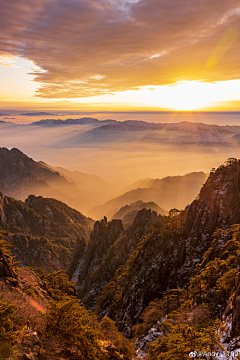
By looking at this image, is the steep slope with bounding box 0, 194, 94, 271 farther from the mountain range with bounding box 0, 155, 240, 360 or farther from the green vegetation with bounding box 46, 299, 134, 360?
the green vegetation with bounding box 46, 299, 134, 360

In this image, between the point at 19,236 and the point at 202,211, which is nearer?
the point at 202,211

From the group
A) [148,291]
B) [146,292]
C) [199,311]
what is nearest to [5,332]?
[199,311]

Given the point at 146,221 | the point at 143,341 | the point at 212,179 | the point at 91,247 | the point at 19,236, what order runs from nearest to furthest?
the point at 143,341
the point at 212,179
the point at 146,221
the point at 91,247
the point at 19,236

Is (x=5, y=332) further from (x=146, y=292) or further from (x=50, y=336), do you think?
(x=146, y=292)

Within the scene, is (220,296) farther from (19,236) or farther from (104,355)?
(19,236)

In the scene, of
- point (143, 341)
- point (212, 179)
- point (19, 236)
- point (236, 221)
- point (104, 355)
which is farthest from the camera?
point (19, 236)

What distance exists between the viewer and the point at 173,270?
165ft

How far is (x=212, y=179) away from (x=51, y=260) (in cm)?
11272

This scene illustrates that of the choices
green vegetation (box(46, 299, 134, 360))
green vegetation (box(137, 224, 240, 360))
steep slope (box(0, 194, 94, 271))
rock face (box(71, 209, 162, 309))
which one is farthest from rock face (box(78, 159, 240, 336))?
steep slope (box(0, 194, 94, 271))

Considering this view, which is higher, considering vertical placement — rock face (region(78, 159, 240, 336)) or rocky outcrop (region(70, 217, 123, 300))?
Answer: rock face (region(78, 159, 240, 336))

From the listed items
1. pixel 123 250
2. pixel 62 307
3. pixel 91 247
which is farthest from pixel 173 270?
pixel 91 247

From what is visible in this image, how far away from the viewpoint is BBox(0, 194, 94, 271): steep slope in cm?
12044

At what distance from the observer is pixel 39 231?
522 ft

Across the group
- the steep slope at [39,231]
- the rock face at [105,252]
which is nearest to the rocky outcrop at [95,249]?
the rock face at [105,252]
